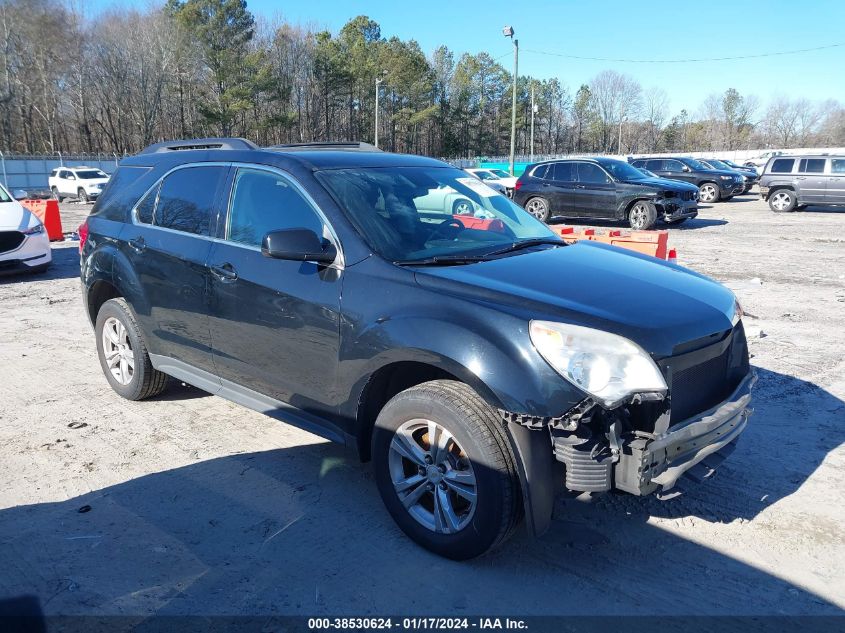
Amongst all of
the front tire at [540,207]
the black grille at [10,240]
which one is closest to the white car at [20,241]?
the black grille at [10,240]

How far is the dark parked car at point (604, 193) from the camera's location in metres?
17.0

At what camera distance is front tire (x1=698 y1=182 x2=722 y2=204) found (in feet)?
85.0

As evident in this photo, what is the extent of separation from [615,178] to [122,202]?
48.2 feet

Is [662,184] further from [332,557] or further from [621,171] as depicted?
[332,557]

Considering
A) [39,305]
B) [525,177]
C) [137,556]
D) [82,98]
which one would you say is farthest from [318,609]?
[82,98]

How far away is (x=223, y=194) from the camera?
4.22 m

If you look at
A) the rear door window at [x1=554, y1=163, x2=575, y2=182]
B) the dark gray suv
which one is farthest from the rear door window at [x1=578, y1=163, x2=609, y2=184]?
the dark gray suv

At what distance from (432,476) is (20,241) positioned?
32.8 feet

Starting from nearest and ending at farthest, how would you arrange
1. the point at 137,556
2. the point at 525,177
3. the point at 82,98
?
the point at 137,556, the point at 525,177, the point at 82,98

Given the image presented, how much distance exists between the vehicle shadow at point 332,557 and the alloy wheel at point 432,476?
205 mm

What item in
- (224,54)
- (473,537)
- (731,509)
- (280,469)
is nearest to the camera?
(473,537)

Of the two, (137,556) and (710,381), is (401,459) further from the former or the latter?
(710,381)

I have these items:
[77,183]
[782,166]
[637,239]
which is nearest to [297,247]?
[637,239]

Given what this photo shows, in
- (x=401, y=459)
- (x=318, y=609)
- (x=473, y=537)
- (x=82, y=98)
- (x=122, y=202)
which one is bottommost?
(x=318, y=609)
